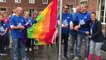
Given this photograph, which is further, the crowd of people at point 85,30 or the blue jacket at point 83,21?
the blue jacket at point 83,21

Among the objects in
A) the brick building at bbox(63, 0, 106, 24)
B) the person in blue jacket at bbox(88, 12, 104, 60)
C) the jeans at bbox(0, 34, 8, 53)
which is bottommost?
the jeans at bbox(0, 34, 8, 53)

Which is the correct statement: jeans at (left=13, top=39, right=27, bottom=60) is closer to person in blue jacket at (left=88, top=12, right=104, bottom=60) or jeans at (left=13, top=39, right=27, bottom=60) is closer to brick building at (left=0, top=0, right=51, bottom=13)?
person in blue jacket at (left=88, top=12, right=104, bottom=60)

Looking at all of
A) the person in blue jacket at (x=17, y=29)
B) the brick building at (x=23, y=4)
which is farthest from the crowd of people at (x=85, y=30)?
the brick building at (x=23, y=4)

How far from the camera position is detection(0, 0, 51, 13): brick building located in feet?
212

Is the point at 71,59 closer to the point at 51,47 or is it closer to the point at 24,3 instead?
the point at 51,47

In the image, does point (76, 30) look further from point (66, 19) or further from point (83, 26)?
point (66, 19)

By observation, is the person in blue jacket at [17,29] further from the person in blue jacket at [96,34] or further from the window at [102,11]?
the window at [102,11]

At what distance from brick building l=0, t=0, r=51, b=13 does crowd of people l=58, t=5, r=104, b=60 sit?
51.6 meters

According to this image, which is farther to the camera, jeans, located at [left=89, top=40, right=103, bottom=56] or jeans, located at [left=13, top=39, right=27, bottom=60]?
jeans, located at [left=13, top=39, right=27, bottom=60]

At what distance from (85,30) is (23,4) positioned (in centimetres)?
5479

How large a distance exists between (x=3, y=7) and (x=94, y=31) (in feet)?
179

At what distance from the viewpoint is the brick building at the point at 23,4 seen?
6450 centimetres

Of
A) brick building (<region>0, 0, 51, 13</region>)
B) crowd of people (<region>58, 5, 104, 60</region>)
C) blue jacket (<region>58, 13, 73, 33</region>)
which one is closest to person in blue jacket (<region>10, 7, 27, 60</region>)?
blue jacket (<region>58, 13, 73, 33</region>)

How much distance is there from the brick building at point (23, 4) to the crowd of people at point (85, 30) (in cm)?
5158
